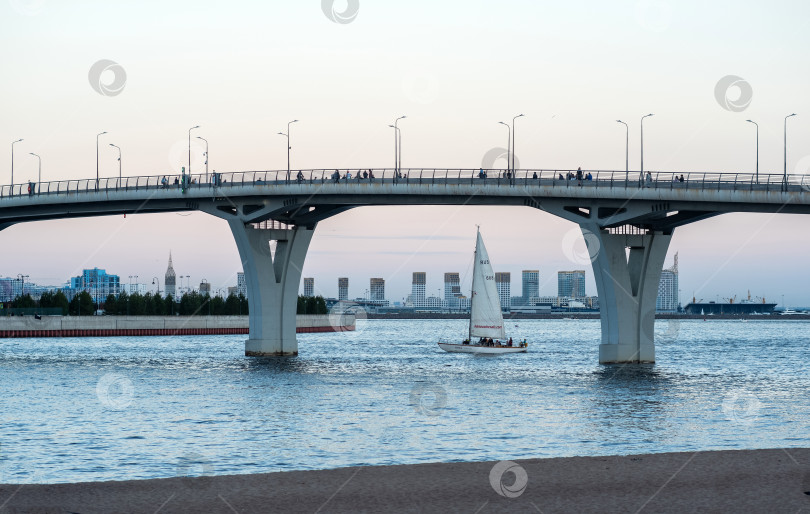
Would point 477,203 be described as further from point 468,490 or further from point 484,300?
point 468,490

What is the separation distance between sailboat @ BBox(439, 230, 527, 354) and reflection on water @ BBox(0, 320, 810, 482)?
16691 mm

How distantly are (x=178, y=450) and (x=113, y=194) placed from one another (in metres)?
62.1

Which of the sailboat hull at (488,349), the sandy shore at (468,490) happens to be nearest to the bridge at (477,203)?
the sailboat hull at (488,349)

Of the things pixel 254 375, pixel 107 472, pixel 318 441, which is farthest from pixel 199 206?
pixel 107 472

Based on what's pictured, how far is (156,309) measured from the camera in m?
198

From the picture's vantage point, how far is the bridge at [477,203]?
74.8 m

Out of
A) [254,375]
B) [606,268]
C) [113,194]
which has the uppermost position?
[113,194]

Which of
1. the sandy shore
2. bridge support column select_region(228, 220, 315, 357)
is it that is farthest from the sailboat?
the sandy shore

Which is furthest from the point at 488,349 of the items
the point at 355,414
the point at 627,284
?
the point at 355,414

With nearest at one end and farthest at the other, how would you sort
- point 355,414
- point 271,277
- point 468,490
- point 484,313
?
point 468,490, point 355,414, point 271,277, point 484,313

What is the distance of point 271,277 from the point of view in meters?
89.0

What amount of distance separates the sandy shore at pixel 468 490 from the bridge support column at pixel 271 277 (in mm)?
64476

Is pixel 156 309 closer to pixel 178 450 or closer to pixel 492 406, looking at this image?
pixel 492 406

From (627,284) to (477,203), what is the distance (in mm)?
13014
